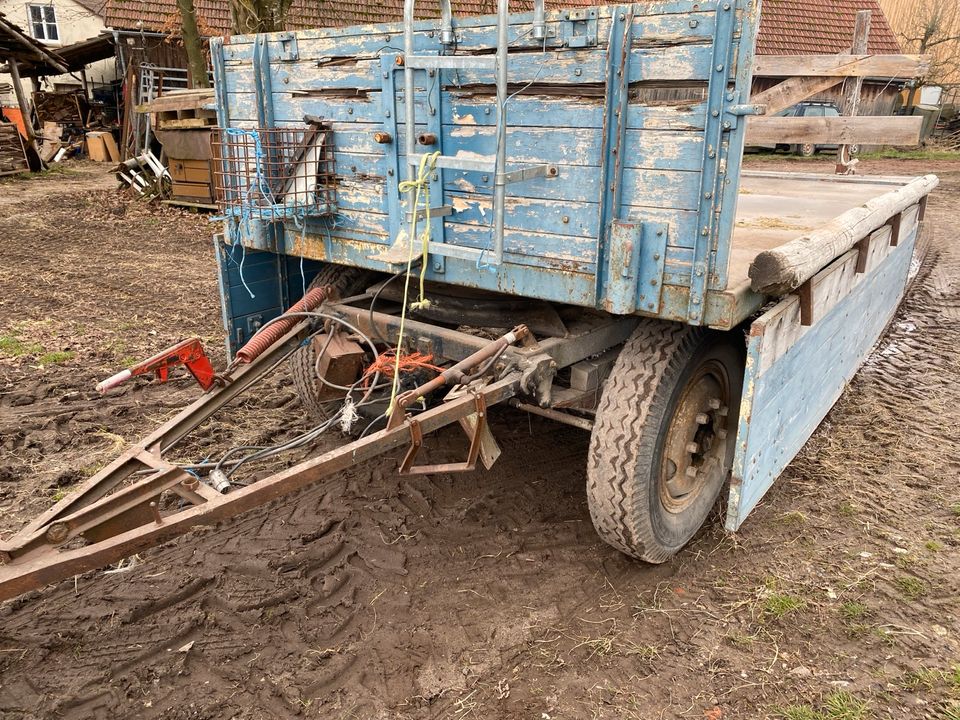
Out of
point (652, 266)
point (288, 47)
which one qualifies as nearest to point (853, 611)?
point (652, 266)

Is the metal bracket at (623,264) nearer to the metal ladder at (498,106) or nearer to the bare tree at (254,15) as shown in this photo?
the metal ladder at (498,106)

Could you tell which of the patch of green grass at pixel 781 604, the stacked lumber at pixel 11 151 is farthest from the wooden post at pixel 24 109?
the patch of green grass at pixel 781 604

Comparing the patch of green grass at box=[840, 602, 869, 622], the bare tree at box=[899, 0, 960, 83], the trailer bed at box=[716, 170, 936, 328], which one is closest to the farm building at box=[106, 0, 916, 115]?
the trailer bed at box=[716, 170, 936, 328]

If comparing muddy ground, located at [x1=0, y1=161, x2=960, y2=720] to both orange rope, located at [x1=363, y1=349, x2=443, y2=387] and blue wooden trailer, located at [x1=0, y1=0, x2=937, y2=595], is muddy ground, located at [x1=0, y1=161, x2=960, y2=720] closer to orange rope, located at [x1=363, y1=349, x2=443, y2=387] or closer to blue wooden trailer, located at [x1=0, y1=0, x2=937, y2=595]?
blue wooden trailer, located at [x1=0, y1=0, x2=937, y2=595]

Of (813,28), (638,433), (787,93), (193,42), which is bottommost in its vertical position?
(638,433)

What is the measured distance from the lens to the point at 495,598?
315 centimetres

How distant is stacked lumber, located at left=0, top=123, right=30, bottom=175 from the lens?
1596 cm

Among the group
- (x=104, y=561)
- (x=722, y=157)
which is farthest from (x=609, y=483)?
(x=104, y=561)

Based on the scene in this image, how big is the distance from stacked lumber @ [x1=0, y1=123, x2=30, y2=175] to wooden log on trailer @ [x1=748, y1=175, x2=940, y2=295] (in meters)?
17.2

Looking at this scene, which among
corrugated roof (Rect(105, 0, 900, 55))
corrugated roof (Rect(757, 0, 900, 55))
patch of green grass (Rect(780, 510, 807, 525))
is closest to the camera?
patch of green grass (Rect(780, 510, 807, 525))

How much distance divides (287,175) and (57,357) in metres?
3.25

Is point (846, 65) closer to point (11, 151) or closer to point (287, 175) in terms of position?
point (287, 175)

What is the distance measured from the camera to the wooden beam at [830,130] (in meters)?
6.13

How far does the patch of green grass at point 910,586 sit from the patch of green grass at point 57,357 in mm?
5613
